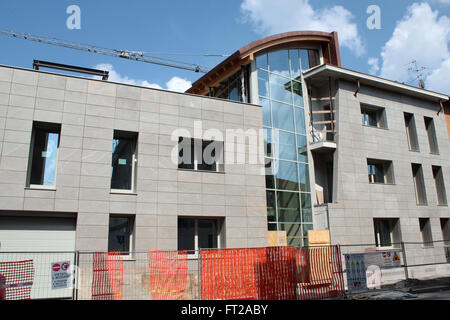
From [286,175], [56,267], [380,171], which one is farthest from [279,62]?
[56,267]

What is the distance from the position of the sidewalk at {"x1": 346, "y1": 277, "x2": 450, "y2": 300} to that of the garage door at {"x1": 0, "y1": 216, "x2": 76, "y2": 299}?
36.4 ft

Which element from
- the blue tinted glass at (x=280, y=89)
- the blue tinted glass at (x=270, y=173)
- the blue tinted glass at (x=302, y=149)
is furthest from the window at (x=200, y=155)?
the blue tinted glass at (x=302, y=149)

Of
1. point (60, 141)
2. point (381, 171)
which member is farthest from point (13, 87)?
point (381, 171)

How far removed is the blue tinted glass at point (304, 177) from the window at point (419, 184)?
9270mm

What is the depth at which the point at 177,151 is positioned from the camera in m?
17.6

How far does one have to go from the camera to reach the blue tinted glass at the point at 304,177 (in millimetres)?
22422

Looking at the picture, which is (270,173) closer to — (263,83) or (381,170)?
(263,83)

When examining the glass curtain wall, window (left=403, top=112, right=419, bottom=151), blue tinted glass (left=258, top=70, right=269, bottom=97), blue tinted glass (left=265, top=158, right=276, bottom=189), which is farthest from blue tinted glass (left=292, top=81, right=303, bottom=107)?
window (left=403, top=112, right=419, bottom=151)

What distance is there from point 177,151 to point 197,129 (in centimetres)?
162

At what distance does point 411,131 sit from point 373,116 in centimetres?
371

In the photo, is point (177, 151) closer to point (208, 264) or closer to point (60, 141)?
point (60, 141)

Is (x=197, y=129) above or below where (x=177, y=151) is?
above

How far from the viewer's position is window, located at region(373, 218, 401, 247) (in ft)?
77.5
